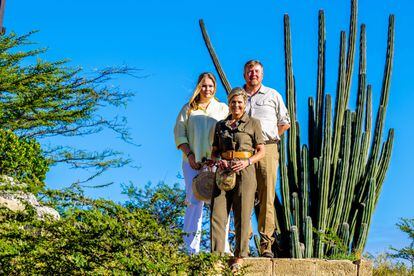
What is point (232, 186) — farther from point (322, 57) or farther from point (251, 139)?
point (322, 57)

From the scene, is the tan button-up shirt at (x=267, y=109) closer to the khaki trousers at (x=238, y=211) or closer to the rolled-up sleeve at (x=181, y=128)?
the rolled-up sleeve at (x=181, y=128)

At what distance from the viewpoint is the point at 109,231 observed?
4.44 meters

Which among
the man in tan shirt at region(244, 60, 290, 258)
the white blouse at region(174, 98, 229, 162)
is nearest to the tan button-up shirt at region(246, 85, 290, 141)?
the man in tan shirt at region(244, 60, 290, 258)

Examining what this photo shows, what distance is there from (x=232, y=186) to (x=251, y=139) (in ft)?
1.36

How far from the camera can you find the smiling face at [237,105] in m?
5.69

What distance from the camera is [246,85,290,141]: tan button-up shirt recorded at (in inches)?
248

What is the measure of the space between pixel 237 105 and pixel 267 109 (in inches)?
27.3

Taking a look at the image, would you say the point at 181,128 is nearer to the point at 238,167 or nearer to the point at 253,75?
the point at 253,75

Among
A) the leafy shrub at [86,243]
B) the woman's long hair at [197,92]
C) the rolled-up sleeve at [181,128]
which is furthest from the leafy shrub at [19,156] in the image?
the leafy shrub at [86,243]

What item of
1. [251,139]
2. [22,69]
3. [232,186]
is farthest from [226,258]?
[22,69]

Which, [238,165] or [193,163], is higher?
[193,163]

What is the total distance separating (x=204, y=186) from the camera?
5.91 meters

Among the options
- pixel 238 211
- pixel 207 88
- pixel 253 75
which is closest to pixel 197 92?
Answer: pixel 207 88

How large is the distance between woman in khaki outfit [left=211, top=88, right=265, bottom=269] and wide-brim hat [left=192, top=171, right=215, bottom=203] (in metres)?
0.21
